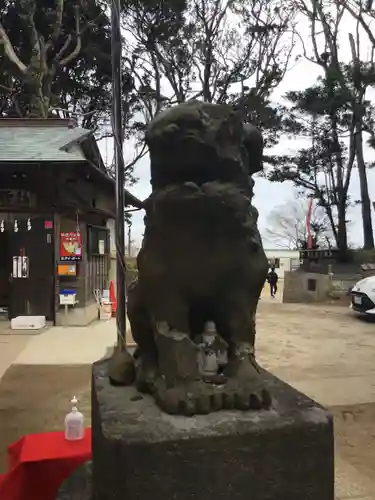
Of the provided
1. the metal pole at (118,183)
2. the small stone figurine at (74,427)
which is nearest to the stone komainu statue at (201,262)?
the metal pole at (118,183)

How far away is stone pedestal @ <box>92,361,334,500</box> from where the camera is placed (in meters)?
1.36

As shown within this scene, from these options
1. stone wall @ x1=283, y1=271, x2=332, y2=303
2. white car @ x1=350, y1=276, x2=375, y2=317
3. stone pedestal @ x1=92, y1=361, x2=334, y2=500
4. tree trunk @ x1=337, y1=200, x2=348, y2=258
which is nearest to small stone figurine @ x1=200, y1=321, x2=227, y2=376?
stone pedestal @ x1=92, y1=361, x2=334, y2=500

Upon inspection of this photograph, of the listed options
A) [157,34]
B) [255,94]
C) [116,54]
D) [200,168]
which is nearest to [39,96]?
[157,34]

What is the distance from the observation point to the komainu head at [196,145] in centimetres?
154

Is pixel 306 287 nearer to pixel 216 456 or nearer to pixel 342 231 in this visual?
pixel 342 231

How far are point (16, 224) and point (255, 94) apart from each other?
871cm

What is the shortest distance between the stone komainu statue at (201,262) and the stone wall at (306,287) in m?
11.0

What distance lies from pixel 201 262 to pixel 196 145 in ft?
1.23

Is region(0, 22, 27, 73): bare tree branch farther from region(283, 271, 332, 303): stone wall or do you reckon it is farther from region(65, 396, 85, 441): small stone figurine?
region(65, 396, 85, 441): small stone figurine

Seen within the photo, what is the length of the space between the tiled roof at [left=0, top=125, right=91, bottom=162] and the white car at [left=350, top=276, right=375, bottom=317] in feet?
17.8

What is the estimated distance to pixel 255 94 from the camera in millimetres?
14039

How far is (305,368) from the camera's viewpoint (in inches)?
205

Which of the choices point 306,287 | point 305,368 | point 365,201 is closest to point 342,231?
point 365,201

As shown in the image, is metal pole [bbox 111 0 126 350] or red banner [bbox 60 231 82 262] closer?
metal pole [bbox 111 0 126 350]
